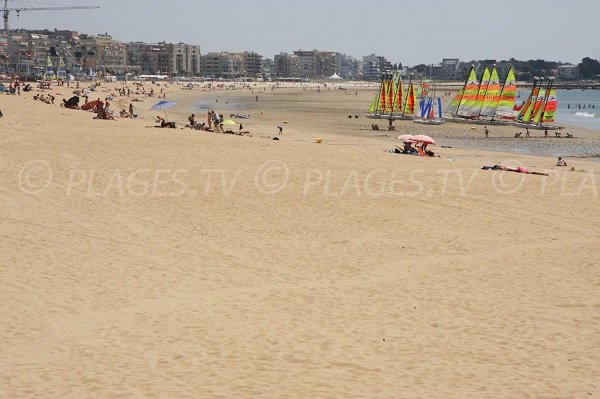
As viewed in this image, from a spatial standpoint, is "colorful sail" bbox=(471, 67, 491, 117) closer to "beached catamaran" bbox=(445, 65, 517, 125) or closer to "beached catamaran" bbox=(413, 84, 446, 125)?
"beached catamaran" bbox=(445, 65, 517, 125)

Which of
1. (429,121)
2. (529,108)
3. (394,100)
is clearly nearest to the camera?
(529,108)

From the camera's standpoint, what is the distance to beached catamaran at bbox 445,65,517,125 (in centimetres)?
Result: 5562

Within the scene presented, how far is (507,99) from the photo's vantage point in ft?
183

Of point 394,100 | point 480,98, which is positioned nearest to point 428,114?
point 480,98

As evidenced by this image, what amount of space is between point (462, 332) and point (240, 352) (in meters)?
2.90

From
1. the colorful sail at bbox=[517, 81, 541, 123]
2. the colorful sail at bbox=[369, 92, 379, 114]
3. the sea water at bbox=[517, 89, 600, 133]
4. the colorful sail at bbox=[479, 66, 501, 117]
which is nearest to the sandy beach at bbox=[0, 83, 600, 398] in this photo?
the colorful sail at bbox=[517, 81, 541, 123]

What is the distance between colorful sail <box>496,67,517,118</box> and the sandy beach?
36.9 meters

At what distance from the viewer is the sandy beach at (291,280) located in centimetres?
684

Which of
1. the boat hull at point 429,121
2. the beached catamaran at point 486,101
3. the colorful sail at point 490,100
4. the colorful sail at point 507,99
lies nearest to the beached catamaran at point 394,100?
the beached catamaran at point 486,101

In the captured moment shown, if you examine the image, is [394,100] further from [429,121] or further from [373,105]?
[429,121]

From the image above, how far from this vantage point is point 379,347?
302 inches

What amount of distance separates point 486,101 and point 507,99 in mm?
1752

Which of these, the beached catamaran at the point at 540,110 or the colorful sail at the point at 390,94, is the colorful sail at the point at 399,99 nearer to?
the colorful sail at the point at 390,94

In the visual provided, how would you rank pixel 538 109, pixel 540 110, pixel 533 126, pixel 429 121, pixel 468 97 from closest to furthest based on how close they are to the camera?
pixel 533 126 → pixel 540 110 → pixel 538 109 → pixel 429 121 → pixel 468 97
